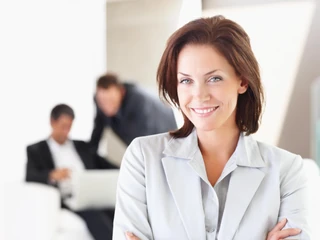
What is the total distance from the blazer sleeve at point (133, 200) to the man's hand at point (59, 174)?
63 cm

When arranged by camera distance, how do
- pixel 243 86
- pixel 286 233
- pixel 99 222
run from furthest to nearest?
1. pixel 99 222
2. pixel 243 86
3. pixel 286 233

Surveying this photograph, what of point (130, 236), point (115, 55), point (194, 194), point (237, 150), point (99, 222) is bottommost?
point (99, 222)

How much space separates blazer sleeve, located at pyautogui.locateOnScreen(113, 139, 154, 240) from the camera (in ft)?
4.69

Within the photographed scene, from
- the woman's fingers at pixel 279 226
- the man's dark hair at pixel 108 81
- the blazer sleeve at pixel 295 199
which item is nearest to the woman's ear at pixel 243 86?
the blazer sleeve at pixel 295 199

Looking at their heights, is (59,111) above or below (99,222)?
above

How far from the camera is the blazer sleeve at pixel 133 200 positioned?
1.43 m

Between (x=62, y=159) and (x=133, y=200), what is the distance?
0.72m

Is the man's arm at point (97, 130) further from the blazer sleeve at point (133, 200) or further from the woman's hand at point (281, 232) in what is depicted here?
the woman's hand at point (281, 232)

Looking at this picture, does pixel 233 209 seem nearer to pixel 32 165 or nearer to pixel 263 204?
pixel 263 204

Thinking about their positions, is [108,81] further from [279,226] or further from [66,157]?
[279,226]

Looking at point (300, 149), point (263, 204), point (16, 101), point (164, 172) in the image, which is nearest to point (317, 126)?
point (300, 149)

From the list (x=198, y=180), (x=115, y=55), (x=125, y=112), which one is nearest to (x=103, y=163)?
(x=125, y=112)

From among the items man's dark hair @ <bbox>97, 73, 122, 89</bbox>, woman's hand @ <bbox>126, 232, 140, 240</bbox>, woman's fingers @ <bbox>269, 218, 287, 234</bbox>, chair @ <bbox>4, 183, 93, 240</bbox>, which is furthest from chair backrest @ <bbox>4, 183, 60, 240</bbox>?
woman's fingers @ <bbox>269, 218, 287, 234</bbox>

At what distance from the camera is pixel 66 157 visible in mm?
2092
